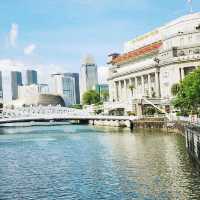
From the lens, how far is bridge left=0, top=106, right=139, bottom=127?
125 m

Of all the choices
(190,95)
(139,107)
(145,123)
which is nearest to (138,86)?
(139,107)

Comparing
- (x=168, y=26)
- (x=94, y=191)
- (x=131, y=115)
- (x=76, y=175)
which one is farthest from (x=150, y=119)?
(x=94, y=191)

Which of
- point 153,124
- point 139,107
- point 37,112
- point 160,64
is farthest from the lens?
point 160,64

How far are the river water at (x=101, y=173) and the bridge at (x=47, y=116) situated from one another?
Answer: 49.4 meters

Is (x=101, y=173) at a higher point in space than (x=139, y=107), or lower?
lower

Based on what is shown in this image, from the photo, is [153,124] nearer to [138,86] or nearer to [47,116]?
[47,116]

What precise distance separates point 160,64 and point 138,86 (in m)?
18.9

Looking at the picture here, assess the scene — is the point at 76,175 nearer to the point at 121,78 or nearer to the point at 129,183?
the point at 129,183

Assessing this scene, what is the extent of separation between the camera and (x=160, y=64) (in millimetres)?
146000

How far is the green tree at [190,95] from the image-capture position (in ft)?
295

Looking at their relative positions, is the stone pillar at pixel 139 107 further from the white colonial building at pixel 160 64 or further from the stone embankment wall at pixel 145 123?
the stone embankment wall at pixel 145 123

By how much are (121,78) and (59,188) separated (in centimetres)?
13194

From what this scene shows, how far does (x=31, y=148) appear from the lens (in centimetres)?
8019

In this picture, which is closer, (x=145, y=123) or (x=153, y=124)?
(x=153, y=124)
